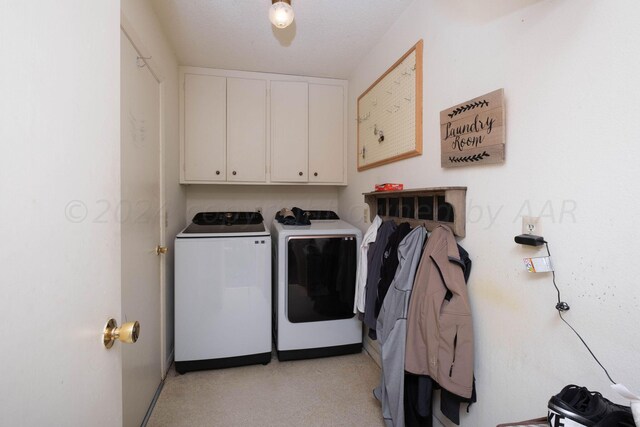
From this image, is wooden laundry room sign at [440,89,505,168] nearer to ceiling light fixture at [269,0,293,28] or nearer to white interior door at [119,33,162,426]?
ceiling light fixture at [269,0,293,28]

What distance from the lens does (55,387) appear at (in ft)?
1.49

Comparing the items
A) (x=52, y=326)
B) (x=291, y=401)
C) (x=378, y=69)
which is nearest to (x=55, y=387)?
(x=52, y=326)

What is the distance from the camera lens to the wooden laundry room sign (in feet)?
3.38

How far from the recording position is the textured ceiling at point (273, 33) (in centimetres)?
163

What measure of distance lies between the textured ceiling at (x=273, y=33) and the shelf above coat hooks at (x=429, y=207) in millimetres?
1146

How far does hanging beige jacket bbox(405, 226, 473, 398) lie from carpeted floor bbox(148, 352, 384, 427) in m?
0.68

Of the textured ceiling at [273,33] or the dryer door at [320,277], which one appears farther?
the dryer door at [320,277]

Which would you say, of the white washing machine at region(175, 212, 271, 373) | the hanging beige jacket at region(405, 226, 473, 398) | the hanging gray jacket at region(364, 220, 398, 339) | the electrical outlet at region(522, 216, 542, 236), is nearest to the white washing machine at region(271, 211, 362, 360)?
the white washing machine at region(175, 212, 271, 373)

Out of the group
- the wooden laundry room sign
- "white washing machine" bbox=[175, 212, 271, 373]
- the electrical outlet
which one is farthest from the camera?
"white washing machine" bbox=[175, 212, 271, 373]

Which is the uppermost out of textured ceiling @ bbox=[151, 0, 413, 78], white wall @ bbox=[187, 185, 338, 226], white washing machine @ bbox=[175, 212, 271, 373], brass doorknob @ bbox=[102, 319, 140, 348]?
textured ceiling @ bbox=[151, 0, 413, 78]

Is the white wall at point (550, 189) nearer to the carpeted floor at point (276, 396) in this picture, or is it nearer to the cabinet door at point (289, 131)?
the carpeted floor at point (276, 396)

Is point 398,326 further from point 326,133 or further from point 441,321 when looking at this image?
point 326,133

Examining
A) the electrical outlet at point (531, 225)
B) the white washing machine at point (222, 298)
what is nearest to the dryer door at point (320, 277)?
the white washing machine at point (222, 298)

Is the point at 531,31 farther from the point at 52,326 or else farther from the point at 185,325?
the point at 185,325
